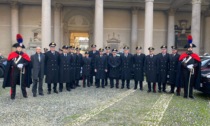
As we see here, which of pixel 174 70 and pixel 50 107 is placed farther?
pixel 174 70

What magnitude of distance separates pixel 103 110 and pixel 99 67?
179 inches

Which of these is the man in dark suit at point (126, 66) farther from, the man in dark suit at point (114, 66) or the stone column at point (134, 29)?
the stone column at point (134, 29)

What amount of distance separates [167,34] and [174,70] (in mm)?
15900

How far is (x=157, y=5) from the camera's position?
23.7 m

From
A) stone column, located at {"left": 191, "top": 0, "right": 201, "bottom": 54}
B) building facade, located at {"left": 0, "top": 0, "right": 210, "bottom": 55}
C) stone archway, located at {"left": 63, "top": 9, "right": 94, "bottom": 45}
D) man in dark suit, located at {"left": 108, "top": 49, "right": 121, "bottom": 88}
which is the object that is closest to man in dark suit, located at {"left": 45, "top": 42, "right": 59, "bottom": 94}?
man in dark suit, located at {"left": 108, "top": 49, "right": 121, "bottom": 88}

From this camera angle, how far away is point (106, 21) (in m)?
24.3

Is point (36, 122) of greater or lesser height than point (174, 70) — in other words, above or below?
below

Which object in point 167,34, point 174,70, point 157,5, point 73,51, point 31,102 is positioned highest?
point 157,5

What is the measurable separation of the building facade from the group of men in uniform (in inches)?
436

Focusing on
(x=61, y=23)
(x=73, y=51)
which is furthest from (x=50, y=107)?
(x=61, y=23)

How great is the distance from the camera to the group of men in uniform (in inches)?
343

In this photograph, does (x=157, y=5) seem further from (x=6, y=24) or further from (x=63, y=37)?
(x=6, y=24)

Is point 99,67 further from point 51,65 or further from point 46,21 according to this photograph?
point 46,21

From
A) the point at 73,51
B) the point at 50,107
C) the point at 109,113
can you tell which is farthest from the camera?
the point at 73,51
